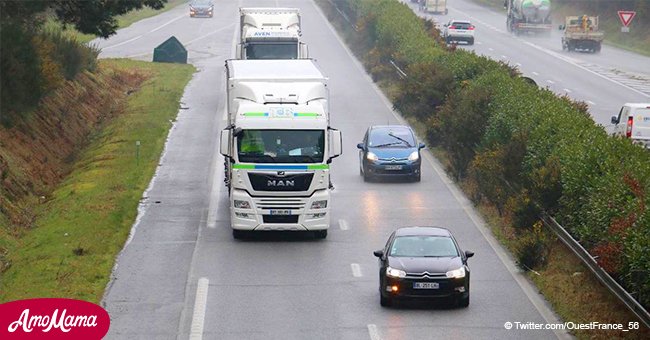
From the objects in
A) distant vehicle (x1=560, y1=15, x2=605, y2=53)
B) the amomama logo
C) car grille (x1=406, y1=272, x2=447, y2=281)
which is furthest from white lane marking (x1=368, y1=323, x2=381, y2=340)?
→ distant vehicle (x1=560, y1=15, x2=605, y2=53)

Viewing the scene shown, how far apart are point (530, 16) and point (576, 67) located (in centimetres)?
2383

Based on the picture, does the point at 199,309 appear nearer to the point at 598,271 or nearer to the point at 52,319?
the point at 52,319

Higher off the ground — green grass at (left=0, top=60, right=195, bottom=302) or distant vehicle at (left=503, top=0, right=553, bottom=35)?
green grass at (left=0, top=60, right=195, bottom=302)

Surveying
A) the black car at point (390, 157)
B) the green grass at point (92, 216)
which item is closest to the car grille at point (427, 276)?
the green grass at point (92, 216)

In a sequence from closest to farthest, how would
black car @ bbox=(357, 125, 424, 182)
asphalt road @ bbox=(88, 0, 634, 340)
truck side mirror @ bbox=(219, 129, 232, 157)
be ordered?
asphalt road @ bbox=(88, 0, 634, 340), truck side mirror @ bbox=(219, 129, 232, 157), black car @ bbox=(357, 125, 424, 182)

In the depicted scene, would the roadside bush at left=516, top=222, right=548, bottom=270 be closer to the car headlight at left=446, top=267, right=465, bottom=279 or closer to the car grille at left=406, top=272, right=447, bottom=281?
the car headlight at left=446, top=267, right=465, bottom=279

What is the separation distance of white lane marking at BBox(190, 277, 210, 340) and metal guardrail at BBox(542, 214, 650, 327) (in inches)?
292

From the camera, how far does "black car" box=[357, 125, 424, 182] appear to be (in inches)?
1582

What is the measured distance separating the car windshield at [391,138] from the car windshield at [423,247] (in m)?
16.1

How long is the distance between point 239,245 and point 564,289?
9.09 metres

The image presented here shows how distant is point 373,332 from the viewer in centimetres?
2270

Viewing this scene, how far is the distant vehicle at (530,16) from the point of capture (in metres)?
98.1

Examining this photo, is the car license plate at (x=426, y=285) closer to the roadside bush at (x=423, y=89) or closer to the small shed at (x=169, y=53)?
the roadside bush at (x=423, y=89)

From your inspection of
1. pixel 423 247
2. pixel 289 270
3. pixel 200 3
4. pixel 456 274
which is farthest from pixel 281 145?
pixel 200 3
